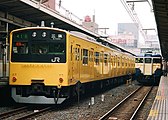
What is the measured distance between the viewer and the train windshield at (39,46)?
1130 cm

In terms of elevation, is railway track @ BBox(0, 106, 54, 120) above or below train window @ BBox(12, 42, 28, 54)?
below

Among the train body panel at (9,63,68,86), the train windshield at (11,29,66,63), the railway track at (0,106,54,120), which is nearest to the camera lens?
the railway track at (0,106,54,120)

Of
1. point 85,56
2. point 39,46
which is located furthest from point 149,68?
point 39,46

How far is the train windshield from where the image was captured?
11.3 metres

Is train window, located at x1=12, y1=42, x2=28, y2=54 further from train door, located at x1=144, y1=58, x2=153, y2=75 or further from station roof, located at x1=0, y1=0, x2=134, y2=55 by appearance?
train door, located at x1=144, y1=58, x2=153, y2=75

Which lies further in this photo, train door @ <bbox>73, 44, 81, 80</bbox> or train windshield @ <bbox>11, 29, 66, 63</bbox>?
train door @ <bbox>73, 44, 81, 80</bbox>

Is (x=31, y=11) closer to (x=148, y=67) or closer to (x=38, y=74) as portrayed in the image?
(x=38, y=74)

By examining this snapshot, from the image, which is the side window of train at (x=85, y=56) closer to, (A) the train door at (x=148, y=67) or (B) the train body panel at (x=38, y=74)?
(B) the train body panel at (x=38, y=74)

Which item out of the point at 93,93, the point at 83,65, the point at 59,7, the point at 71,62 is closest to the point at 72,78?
the point at 71,62

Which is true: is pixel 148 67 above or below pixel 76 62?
below

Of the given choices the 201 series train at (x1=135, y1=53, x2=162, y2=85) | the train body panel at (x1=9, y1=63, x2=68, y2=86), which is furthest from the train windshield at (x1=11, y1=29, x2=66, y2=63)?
the 201 series train at (x1=135, y1=53, x2=162, y2=85)

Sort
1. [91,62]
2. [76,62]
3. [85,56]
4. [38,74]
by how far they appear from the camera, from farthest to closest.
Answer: [91,62]
[85,56]
[76,62]
[38,74]

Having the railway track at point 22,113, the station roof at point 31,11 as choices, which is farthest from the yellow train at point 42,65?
the station roof at point 31,11

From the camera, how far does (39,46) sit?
1154 cm
